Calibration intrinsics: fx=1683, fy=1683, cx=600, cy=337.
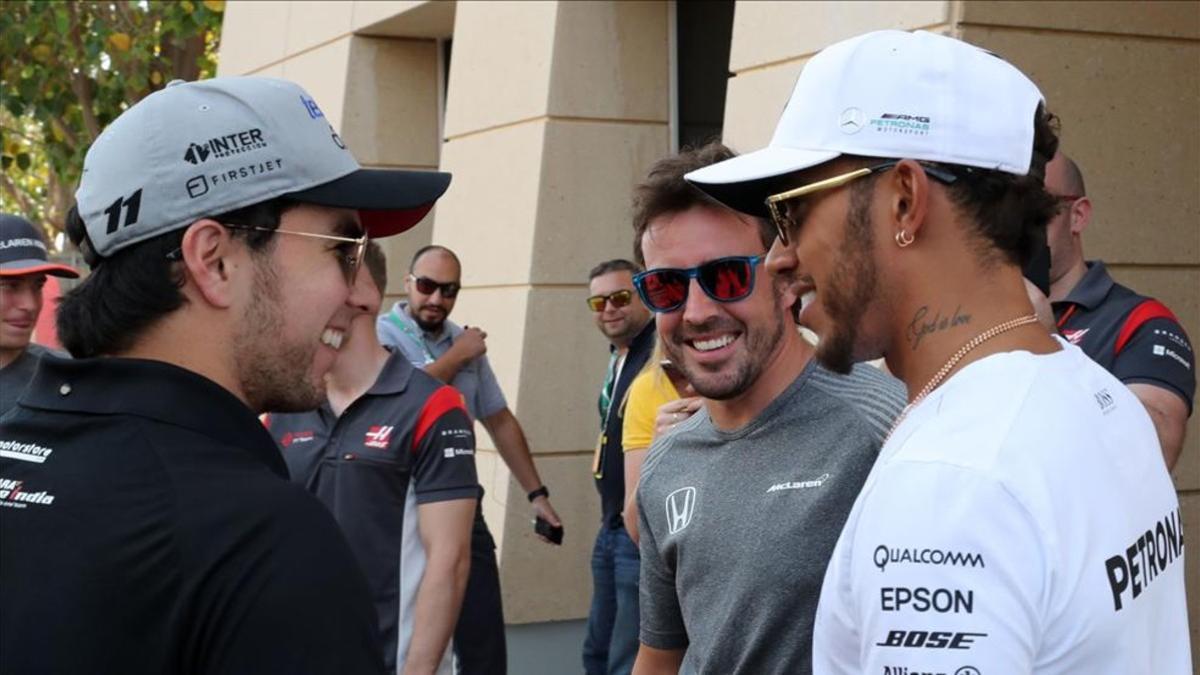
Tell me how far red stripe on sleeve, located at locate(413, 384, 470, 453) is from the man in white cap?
9.37ft

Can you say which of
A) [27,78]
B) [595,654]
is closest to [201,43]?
[27,78]

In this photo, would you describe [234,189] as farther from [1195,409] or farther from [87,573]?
[1195,409]

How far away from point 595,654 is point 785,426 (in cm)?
479

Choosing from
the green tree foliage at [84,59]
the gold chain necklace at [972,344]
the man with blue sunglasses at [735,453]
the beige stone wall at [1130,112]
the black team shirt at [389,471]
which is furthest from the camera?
the green tree foliage at [84,59]

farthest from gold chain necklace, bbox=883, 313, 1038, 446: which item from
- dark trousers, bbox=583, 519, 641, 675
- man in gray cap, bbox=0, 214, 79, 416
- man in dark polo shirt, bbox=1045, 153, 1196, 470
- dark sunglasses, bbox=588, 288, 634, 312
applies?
dark sunglasses, bbox=588, 288, 634, 312

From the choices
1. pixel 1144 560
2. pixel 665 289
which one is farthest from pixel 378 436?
pixel 1144 560

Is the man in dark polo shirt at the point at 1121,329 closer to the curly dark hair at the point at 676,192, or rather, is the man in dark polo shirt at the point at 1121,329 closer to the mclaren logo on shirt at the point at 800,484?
the curly dark hair at the point at 676,192

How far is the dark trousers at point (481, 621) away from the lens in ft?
19.7

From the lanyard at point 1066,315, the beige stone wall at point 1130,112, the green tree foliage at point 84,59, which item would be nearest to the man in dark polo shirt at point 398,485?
the lanyard at point 1066,315

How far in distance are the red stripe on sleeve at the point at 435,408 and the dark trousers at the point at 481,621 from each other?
782mm

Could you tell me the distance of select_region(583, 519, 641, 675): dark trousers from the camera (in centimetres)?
716

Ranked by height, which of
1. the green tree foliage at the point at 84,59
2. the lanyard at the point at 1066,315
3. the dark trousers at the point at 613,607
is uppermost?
the green tree foliage at the point at 84,59

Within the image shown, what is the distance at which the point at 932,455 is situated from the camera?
6.39 ft

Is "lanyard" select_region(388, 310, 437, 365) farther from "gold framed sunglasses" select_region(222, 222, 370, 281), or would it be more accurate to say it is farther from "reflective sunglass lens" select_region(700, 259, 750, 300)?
"gold framed sunglasses" select_region(222, 222, 370, 281)
